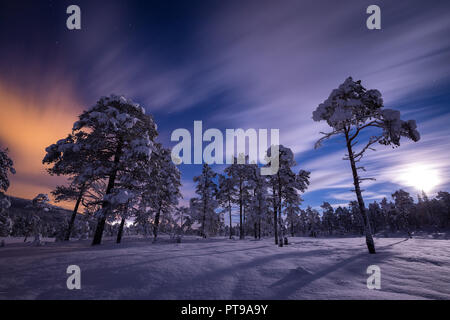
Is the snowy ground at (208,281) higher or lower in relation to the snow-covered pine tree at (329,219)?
higher

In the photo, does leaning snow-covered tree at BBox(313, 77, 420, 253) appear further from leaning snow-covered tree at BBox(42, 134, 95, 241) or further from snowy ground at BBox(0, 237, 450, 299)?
leaning snow-covered tree at BBox(42, 134, 95, 241)

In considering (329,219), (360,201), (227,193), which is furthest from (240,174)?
(329,219)

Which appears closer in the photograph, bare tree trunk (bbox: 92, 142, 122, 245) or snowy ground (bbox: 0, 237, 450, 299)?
snowy ground (bbox: 0, 237, 450, 299)

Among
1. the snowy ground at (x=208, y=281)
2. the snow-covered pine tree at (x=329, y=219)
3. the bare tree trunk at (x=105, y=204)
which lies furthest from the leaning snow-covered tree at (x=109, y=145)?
the snow-covered pine tree at (x=329, y=219)

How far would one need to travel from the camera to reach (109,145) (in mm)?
11555

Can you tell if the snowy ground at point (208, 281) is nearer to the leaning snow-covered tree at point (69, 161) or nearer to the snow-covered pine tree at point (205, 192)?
the leaning snow-covered tree at point (69, 161)

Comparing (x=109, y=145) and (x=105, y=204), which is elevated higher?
(x=109, y=145)

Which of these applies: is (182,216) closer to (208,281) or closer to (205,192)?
(205,192)

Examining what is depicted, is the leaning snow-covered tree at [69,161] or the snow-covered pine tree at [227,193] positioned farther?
the snow-covered pine tree at [227,193]

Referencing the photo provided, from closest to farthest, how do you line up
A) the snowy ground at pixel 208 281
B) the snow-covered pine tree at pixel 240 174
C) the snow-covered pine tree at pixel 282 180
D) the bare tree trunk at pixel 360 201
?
the snowy ground at pixel 208 281 < the bare tree trunk at pixel 360 201 < the snow-covered pine tree at pixel 282 180 < the snow-covered pine tree at pixel 240 174

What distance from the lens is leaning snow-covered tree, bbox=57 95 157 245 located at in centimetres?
1023

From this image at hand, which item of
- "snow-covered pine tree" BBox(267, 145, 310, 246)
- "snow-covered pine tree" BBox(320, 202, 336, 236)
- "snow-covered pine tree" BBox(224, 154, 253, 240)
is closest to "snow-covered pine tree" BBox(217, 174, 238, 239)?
"snow-covered pine tree" BBox(224, 154, 253, 240)

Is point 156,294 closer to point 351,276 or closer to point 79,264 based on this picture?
point 79,264

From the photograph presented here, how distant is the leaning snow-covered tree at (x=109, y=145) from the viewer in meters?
10.2
